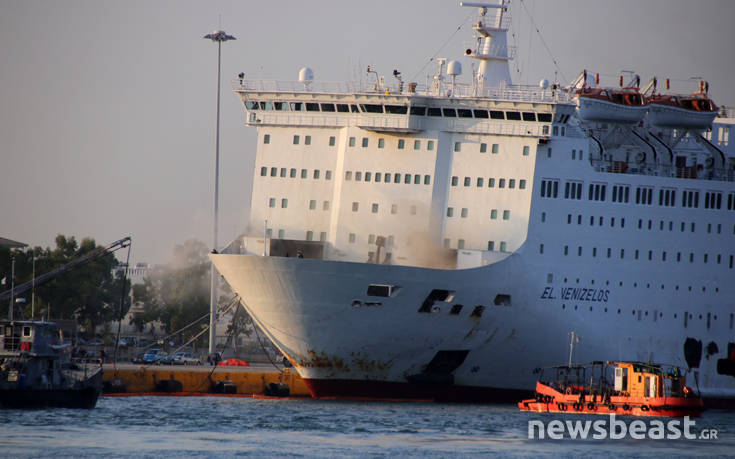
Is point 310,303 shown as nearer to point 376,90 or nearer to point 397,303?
point 397,303

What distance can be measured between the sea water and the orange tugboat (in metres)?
0.90

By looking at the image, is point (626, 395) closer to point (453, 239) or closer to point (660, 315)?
point (660, 315)

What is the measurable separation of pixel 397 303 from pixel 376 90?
7.95 m

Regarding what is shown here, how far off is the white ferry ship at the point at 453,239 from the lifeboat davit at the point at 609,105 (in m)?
0.08

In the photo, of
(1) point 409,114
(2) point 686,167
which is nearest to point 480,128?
(1) point 409,114

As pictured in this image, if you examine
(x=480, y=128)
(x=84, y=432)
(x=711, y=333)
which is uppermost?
(x=480, y=128)

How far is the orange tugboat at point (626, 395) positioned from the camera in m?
45.9

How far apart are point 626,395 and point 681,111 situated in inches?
451

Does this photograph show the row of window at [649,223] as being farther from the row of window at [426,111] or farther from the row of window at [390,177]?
the row of window at [390,177]

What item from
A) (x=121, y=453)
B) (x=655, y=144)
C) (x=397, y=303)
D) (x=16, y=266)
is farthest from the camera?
(x=16, y=266)

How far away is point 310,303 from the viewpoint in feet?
149

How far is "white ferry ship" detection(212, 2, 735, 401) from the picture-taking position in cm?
4569

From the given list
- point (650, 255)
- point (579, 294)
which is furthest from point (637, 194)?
point (579, 294)

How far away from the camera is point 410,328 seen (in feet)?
150
